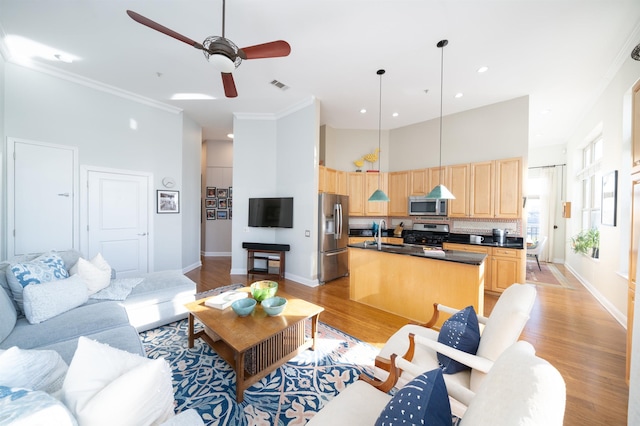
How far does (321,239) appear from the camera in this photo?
4.51m

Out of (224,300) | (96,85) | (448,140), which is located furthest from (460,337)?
(96,85)

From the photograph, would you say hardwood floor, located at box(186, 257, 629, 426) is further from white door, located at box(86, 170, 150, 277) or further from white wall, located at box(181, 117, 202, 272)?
white door, located at box(86, 170, 150, 277)

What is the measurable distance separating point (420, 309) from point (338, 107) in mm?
3940

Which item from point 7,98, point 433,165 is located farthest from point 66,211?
point 433,165

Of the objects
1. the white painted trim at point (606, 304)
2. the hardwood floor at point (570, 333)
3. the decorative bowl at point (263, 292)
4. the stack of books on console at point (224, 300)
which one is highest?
the decorative bowl at point (263, 292)

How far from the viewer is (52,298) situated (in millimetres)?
1998

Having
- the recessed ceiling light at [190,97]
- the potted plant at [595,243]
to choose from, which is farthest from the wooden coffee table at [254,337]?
the potted plant at [595,243]

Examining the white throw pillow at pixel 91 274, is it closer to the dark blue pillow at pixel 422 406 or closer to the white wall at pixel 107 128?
the white wall at pixel 107 128

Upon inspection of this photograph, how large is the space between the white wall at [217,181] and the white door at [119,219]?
2.65 meters

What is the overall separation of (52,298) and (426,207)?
18.4 ft

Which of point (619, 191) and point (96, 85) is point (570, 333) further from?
point (96, 85)

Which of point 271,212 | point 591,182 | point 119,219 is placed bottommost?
point 119,219

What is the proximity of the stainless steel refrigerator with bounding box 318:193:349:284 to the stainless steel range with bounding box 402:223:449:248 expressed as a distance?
153cm

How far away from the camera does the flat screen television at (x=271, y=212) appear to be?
4.73 metres
